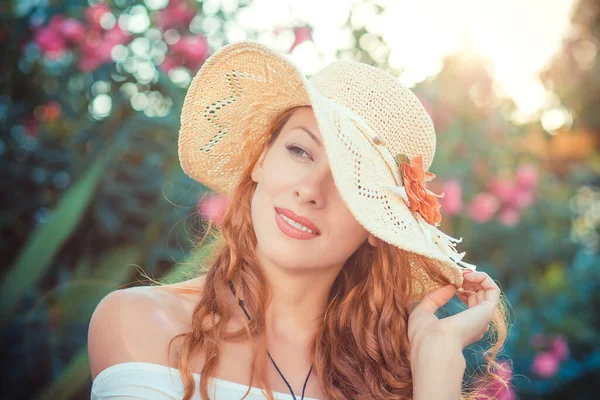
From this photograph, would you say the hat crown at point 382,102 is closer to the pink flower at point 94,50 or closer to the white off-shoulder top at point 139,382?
the white off-shoulder top at point 139,382

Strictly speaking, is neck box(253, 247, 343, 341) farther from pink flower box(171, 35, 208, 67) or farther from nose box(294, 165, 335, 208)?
pink flower box(171, 35, 208, 67)

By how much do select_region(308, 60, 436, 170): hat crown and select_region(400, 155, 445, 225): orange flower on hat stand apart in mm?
102

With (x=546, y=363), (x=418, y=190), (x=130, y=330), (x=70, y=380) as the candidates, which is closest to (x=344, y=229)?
(x=418, y=190)

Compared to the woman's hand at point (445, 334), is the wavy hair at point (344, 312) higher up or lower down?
lower down

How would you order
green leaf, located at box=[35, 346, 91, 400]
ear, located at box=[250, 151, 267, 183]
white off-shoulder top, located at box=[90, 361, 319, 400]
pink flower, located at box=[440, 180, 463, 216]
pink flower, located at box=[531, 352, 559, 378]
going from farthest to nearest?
pink flower, located at box=[531, 352, 559, 378], pink flower, located at box=[440, 180, 463, 216], green leaf, located at box=[35, 346, 91, 400], ear, located at box=[250, 151, 267, 183], white off-shoulder top, located at box=[90, 361, 319, 400]

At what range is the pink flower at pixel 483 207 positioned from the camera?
13.6 ft

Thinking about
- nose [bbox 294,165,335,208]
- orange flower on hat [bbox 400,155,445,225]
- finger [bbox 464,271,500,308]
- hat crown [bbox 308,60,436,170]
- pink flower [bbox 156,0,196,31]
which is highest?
hat crown [bbox 308,60,436,170]

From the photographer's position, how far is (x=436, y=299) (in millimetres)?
2365

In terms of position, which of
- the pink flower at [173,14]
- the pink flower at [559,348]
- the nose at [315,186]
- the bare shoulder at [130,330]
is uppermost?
the nose at [315,186]

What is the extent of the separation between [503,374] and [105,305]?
2.26 m

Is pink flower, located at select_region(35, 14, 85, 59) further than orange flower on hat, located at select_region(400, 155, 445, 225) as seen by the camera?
Yes

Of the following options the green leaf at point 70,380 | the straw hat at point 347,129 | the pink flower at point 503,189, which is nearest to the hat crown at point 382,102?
the straw hat at point 347,129

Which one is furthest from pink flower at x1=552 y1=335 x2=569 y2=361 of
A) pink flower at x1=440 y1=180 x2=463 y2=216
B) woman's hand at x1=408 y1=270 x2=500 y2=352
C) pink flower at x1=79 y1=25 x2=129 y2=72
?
pink flower at x1=79 y1=25 x2=129 y2=72

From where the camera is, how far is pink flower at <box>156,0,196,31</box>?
143 inches
